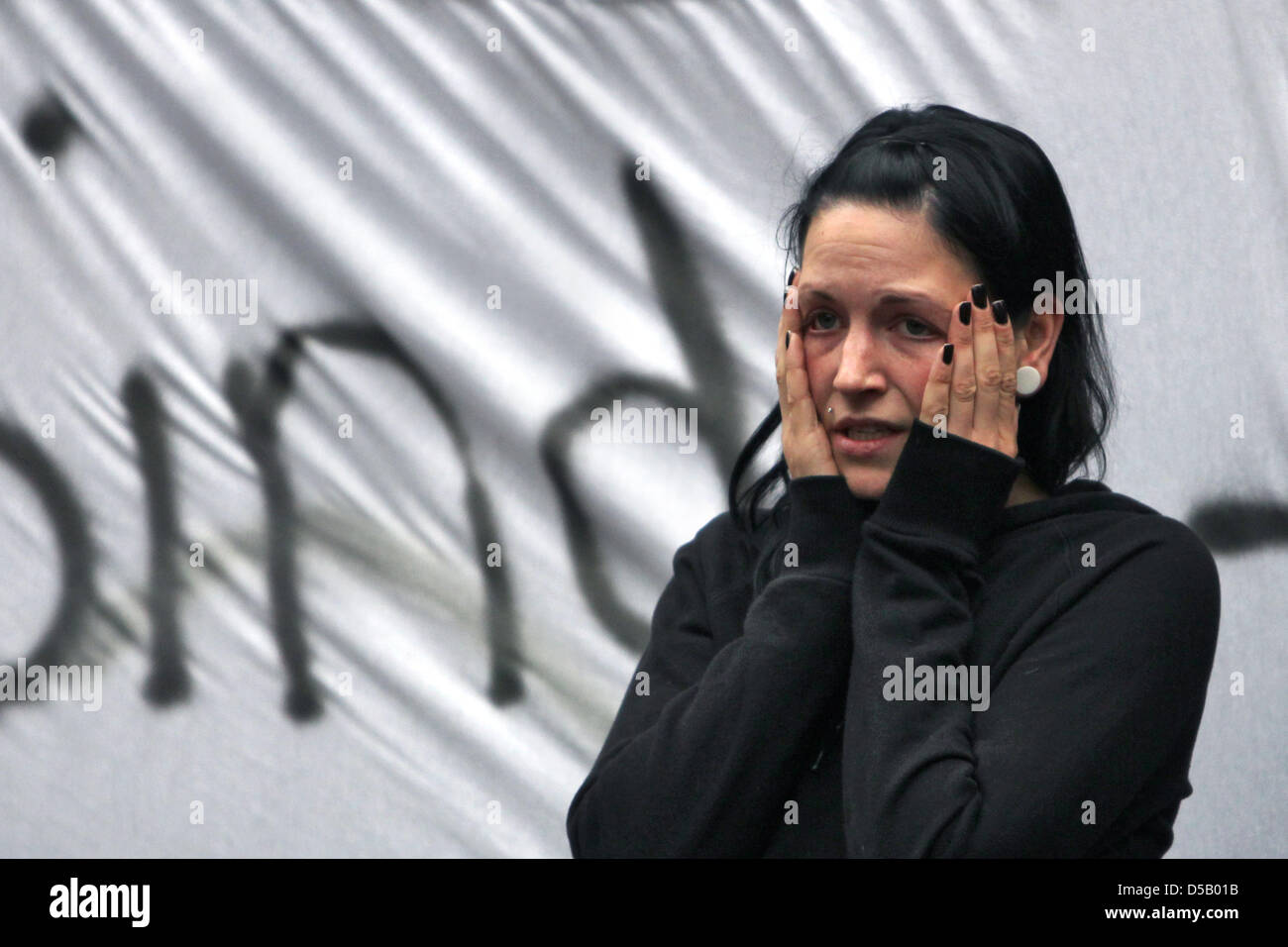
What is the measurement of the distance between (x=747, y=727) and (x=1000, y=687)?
0.18 metres

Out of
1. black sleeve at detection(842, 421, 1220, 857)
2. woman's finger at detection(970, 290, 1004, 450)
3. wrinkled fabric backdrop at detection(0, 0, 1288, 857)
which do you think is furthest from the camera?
wrinkled fabric backdrop at detection(0, 0, 1288, 857)

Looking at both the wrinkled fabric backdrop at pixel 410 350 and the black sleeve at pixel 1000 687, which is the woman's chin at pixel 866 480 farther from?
the wrinkled fabric backdrop at pixel 410 350

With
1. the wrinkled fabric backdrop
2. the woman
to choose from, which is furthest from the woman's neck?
the wrinkled fabric backdrop

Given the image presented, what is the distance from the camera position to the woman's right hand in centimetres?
101

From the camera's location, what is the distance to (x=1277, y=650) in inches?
63.8

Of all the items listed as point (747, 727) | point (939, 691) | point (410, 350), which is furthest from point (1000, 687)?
point (410, 350)

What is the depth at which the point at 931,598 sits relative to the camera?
3.07 ft

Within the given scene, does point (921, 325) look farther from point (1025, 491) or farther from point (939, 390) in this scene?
point (1025, 491)

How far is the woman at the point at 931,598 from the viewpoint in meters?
0.87

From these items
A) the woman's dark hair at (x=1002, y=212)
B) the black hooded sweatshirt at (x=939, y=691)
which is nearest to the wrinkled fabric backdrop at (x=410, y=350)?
the woman's dark hair at (x=1002, y=212)

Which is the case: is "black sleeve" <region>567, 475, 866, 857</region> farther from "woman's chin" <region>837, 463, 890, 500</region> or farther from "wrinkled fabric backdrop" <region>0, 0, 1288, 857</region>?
"wrinkled fabric backdrop" <region>0, 0, 1288, 857</region>

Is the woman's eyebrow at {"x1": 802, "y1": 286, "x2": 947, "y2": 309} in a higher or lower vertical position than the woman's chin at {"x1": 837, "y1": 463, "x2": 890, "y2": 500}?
higher

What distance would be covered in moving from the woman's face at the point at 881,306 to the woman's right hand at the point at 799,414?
0.02 metres
